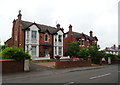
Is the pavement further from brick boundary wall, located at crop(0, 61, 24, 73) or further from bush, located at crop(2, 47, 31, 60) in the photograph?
bush, located at crop(2, 47, 31, 60)

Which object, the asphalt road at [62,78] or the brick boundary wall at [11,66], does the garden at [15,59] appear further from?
the asphalt road at [62,78]

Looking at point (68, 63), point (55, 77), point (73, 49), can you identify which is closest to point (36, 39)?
point (73, 49)

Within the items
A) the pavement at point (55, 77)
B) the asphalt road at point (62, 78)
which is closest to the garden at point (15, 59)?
the pavement at point (55, 77)

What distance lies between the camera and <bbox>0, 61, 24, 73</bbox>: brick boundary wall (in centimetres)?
1431

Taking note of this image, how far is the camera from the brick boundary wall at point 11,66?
14.3m

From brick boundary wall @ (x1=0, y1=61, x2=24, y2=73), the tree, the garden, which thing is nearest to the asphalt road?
brick boundary wall @ (x1=0, y1=61, x2=24, y2=73)

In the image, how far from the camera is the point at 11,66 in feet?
49.0

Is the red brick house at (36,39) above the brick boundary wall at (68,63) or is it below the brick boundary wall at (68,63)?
above

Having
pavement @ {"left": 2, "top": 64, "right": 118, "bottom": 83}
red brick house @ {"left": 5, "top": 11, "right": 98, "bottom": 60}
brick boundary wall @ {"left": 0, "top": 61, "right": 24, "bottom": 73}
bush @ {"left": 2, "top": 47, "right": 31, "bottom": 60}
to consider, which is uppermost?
red brick house @ {"left": 5, "top": 11, "right": 98, "bottom": 60}

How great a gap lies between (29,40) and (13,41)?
539 cm

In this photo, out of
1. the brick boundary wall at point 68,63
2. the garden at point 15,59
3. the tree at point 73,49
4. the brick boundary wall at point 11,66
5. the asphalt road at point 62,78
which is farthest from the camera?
the tree at point 73,49

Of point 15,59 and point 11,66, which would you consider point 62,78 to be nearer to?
point 11,66

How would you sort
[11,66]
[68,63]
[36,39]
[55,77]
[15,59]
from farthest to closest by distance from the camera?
[36,39] < [68,63] < [15,59] < [11,66] < [55,77]

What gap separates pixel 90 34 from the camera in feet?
157
